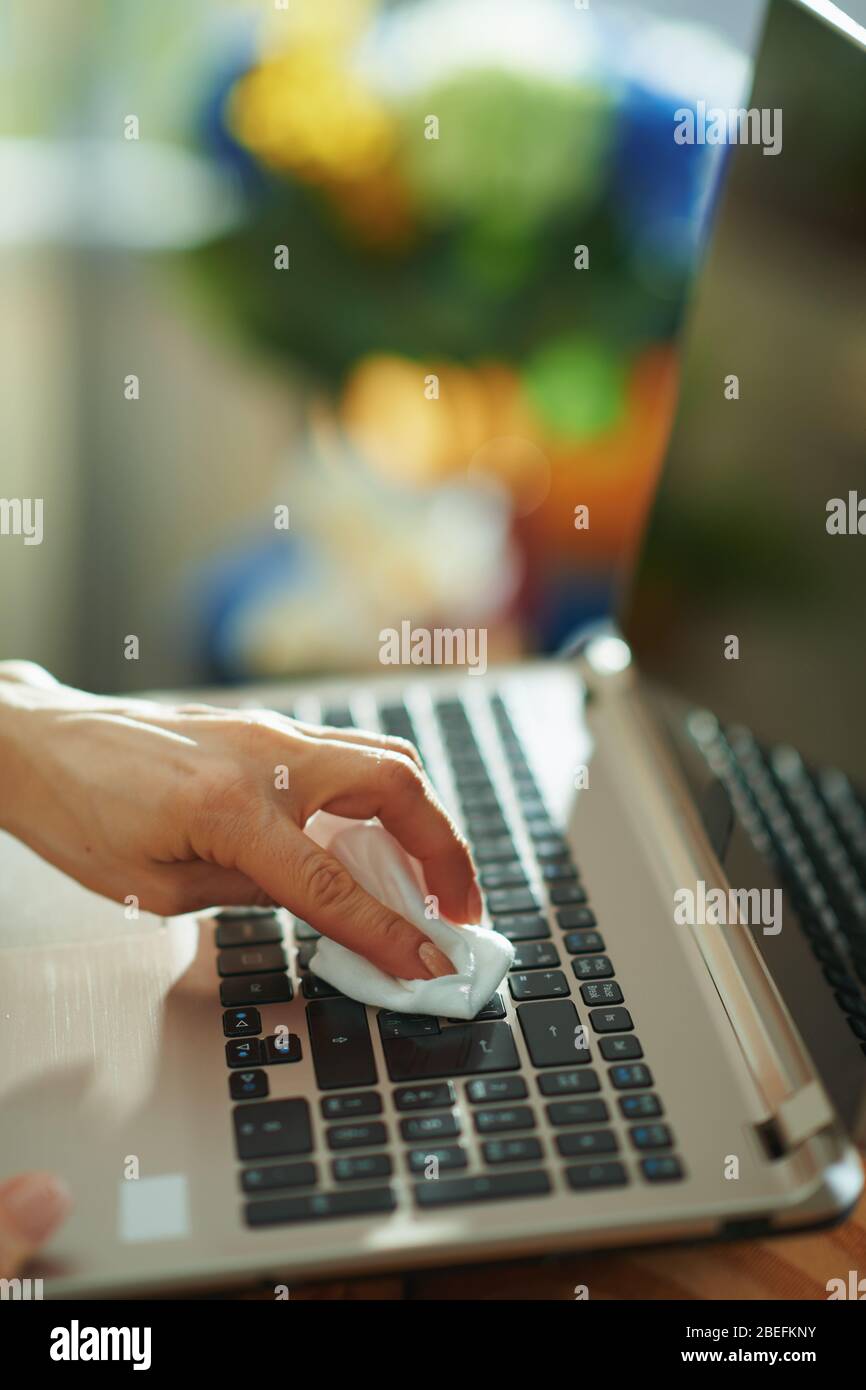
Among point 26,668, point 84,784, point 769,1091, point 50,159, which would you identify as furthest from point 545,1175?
point 50,159

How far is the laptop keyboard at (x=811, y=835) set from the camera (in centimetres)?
58

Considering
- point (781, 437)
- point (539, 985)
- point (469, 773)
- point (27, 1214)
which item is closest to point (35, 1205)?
point (27, 1214)

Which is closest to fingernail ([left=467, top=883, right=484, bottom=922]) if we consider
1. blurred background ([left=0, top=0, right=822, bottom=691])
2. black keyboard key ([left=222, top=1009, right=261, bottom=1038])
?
black keyboard key ([left=222, top=1009, right=261, bottom=1038])

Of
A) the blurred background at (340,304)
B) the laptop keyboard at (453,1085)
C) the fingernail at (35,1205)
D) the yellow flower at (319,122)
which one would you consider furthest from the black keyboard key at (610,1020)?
the yellow flower at (319,122)

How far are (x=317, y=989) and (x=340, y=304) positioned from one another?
605 millimetres

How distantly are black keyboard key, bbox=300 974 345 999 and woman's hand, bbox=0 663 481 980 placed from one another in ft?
0.08

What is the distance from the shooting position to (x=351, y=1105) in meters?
0.47

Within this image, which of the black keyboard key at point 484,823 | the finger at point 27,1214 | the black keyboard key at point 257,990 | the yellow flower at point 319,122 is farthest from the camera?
the yellow flower at point 319,122

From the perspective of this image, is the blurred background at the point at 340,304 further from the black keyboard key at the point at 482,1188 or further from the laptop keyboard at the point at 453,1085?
the black keyboard key at the point at 482,1188

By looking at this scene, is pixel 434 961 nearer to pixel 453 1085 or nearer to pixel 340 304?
pixel 453 1085

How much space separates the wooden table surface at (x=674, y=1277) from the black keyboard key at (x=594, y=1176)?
0.06 metres

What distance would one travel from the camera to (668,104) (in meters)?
0.93

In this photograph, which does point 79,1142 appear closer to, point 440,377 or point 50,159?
point 440,377

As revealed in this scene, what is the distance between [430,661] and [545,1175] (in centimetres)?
70
